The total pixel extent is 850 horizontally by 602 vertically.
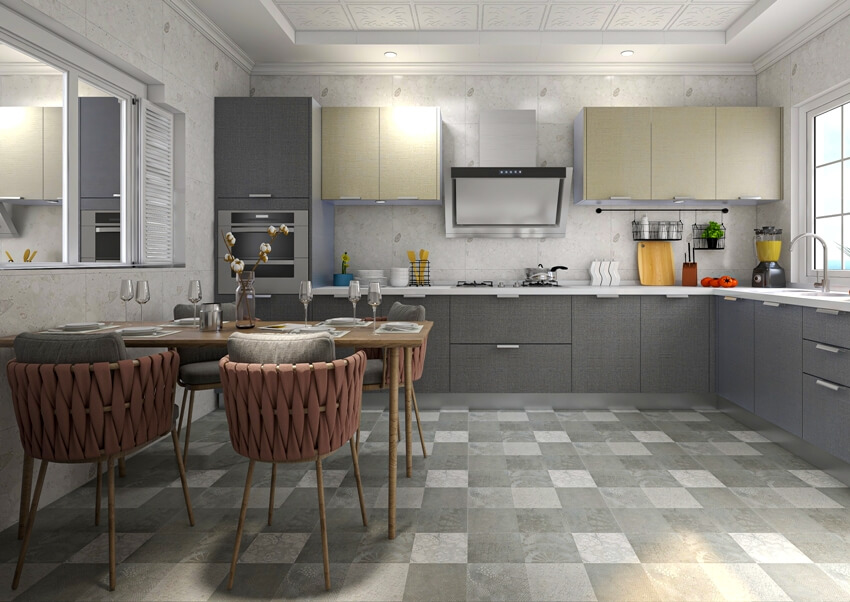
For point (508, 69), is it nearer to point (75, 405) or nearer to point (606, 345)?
point (606, 345)

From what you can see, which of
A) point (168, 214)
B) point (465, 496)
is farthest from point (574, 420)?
point (168, 214)

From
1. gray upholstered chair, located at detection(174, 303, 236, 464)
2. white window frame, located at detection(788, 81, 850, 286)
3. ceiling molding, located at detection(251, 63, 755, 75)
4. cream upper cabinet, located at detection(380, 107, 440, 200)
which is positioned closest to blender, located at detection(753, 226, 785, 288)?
white window frame, located at detection(788, 81, 850, 286)

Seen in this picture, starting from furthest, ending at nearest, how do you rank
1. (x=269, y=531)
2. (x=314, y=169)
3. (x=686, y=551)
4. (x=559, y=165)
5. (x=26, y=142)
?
1. (x=559, y=165)
2. (x=314, y=169)
3. (x=26, y=142)
4. (x=269, y=531)
5. (x=686, y=551)

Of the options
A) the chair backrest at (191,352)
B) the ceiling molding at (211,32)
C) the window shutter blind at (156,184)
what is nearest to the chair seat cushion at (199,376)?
the chair backrest at (191,352)

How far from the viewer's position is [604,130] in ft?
14.4

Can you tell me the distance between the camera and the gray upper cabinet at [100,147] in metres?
2.94

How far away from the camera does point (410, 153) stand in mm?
4465

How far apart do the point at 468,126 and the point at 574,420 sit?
2.52 metres

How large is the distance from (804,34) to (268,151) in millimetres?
3846

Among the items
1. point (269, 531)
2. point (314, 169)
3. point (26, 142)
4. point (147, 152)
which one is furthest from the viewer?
point (314, 169)

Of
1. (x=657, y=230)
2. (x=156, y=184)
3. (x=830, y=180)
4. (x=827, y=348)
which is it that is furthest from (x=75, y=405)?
(x=830, y=180)

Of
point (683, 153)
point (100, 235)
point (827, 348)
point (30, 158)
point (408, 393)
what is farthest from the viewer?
point (683, 153)

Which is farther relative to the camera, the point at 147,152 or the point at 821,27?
the point at 821,27

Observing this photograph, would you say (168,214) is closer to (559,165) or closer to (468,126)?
(468,126)
